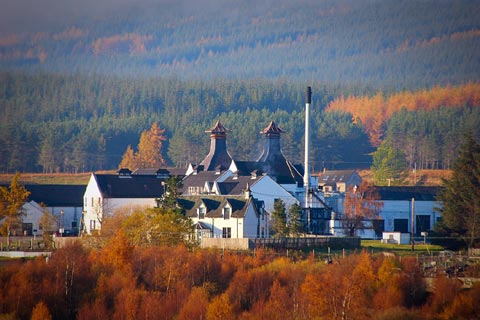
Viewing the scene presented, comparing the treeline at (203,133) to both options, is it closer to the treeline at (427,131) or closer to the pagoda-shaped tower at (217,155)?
the treeline at (427,131)

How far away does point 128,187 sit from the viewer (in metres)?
82.3

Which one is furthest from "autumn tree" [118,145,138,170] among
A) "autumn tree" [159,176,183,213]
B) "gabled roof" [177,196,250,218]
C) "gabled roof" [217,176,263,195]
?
"gabled roof" [177,196,250,218]

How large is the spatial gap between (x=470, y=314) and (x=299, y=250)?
1838 centimetres

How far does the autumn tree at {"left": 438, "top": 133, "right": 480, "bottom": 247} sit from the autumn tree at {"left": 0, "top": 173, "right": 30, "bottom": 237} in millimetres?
29631

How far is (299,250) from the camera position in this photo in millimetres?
65375

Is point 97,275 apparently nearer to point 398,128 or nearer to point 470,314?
point 470,314

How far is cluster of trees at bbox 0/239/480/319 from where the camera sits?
4847 centimetres

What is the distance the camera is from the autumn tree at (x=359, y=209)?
78619 millimetres

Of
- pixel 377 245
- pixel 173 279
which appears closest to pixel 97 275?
pixel 173 279

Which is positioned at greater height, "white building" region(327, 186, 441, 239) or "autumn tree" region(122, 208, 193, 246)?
"white building" region(327, 186, 441, 239)

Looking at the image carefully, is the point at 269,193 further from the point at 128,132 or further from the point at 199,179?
the point at 128,132

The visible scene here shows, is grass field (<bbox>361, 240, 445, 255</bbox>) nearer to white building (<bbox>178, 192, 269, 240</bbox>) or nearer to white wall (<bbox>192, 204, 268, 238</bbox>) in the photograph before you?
white building (<bbox>178, 192, 269, 240</bbox>)

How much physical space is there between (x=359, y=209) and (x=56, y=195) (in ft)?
79.3

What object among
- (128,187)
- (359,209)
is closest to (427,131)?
(359,209)
